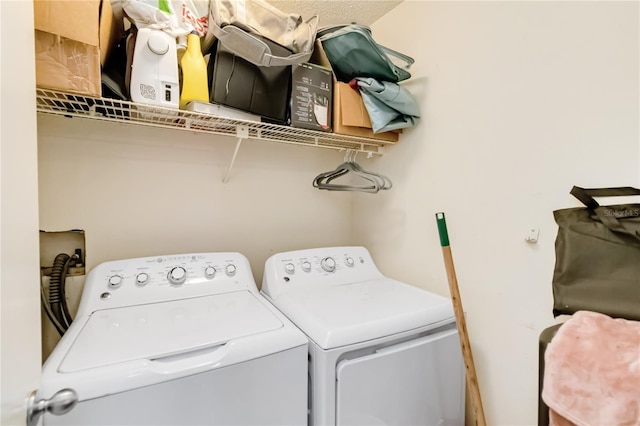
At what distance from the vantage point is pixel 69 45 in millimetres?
883

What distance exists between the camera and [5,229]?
499mm

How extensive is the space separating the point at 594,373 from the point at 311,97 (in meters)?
1.30

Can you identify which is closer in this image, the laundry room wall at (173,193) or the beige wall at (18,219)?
the beige wall at (18,219)

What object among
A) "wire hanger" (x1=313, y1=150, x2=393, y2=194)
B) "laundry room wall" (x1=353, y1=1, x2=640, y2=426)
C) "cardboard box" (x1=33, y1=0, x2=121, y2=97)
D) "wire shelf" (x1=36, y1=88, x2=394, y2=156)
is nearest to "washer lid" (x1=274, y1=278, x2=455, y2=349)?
"laundry room wall" (x1=353, y1=1, x2=640, y2=426)

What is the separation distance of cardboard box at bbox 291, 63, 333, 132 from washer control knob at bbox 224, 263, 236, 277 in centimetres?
70

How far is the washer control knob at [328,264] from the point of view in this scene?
60.7 inches

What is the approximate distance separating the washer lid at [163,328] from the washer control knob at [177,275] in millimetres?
88

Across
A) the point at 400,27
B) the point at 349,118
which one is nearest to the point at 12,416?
the point at 349,118

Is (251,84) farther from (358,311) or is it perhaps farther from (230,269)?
(358,311)

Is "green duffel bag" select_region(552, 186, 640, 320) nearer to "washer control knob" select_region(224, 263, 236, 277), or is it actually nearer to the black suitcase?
the black suitcase

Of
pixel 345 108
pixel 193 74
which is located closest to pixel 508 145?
pixel 345 108

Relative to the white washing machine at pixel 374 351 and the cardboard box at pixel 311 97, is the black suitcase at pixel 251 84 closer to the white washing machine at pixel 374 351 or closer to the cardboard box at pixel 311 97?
the cardboard box at pixel 311 97

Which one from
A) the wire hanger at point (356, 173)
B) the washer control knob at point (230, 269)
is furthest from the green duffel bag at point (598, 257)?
the washer control knob at point (230, 269)

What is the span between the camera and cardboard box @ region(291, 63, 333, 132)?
4.44ft
